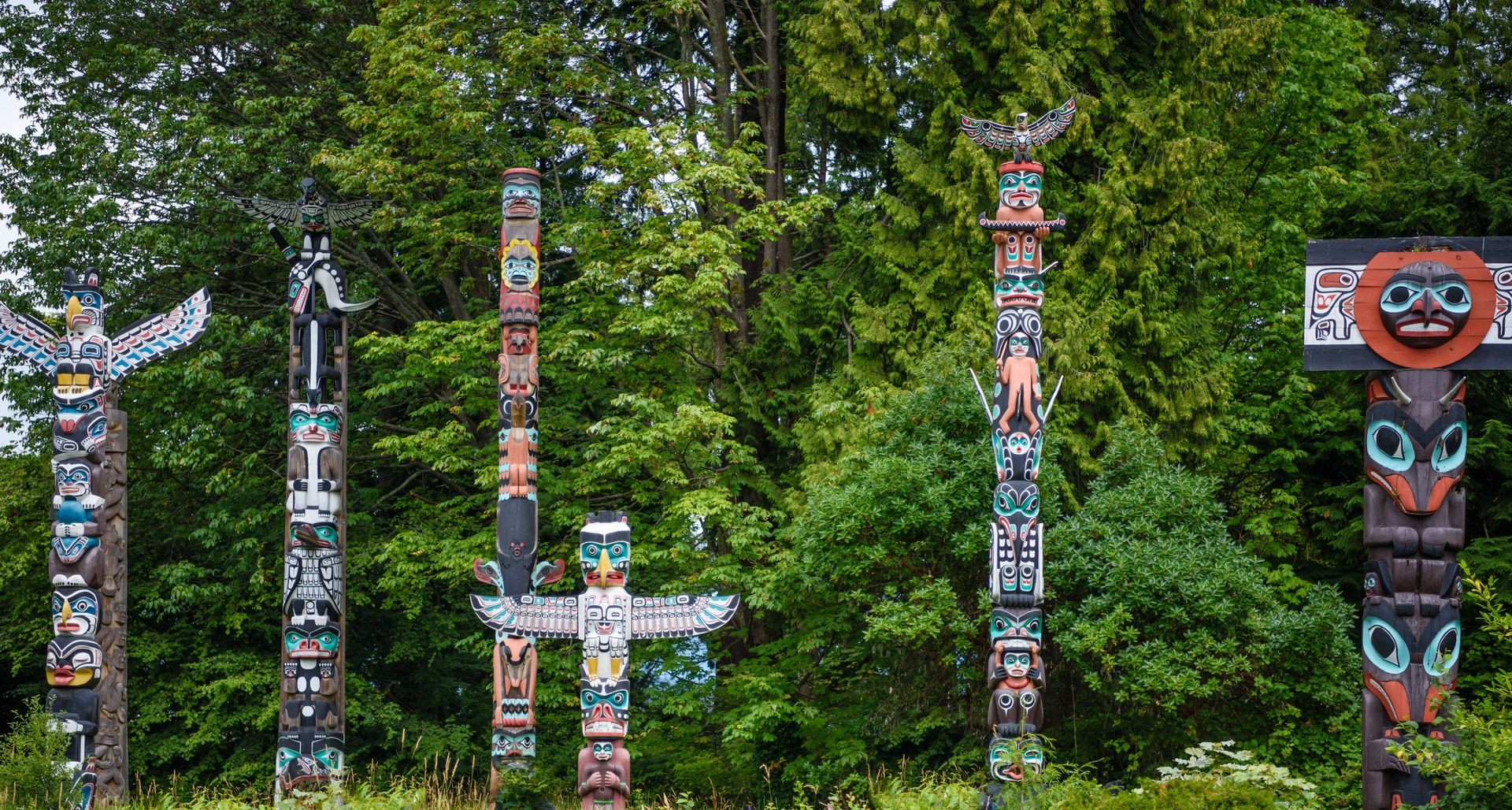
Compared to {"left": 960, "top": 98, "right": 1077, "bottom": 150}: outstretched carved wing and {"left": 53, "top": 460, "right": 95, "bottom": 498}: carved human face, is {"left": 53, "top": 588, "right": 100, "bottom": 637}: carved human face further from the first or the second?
{"left": 960, "top": 98, "right": 1077, "bottom": 150}: outstretched carved wing

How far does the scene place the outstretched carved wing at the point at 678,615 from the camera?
1000 cm

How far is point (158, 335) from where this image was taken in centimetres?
1159

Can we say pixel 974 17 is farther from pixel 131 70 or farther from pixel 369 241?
pixel 131 70

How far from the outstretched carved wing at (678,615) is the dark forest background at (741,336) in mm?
2556

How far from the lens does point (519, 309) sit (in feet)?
38.5

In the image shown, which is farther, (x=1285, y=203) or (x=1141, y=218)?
(x=1285, y=203)

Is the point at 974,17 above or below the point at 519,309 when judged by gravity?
above

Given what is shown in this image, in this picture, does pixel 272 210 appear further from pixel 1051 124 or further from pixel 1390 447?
pixel 1390 447

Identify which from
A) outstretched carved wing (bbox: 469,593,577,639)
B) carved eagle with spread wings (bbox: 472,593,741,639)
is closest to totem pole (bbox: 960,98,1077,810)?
carved eagle with spread wings (bbox: 472,593,741,639)

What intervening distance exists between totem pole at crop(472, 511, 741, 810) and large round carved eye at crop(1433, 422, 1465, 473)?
462cm

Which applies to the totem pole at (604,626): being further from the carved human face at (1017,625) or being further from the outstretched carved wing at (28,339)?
the outstretched carved wing at (28,339)

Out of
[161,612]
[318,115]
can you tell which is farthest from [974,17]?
[161,612]

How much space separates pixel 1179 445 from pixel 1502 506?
3034 mm

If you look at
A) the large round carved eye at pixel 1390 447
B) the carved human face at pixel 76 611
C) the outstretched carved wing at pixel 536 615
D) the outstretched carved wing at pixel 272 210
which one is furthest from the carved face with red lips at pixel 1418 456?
the carved human face at pixel 76 611
